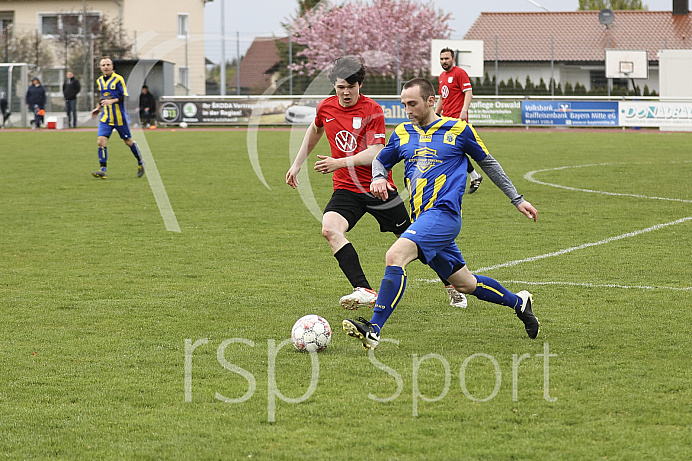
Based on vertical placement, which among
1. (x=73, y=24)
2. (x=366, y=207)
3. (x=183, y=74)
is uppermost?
(x=73, y=24)

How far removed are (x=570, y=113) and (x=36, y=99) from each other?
68.0 feet

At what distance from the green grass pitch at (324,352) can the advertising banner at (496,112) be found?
65.8 ft

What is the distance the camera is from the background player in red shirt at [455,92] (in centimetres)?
1384

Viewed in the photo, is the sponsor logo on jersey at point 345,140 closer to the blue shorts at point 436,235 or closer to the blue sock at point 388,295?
the blue shorts at point 436,235

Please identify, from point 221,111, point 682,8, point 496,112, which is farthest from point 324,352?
point 682,8

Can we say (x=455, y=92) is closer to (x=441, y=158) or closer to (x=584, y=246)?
(x=584, y=246)

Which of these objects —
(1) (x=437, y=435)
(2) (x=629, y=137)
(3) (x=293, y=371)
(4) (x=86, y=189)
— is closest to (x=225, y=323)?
(3) (x=293, y=371)

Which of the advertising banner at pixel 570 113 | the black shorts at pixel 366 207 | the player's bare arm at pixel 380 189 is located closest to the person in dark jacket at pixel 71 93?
the advertising banner at pixel 570 113

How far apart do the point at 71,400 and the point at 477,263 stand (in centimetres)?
480

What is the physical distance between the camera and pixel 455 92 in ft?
46.6

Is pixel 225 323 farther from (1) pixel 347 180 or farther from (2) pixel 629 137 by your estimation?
(2) pixel 629 137

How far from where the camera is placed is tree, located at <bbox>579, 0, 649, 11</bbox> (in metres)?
75.9

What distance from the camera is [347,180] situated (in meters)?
7.12

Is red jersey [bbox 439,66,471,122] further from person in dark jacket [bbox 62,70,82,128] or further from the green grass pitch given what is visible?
person in dark jacket [bbox 62,70,82,128]
